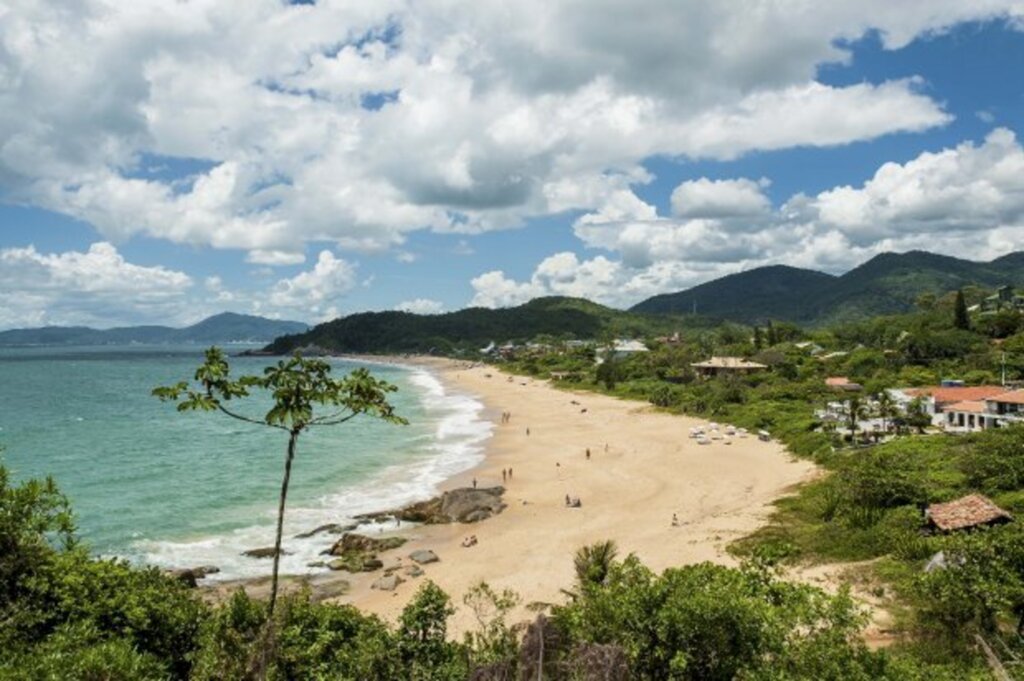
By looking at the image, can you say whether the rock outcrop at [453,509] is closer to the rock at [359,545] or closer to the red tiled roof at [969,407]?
the rock at [359,545]

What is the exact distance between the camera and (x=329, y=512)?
44562 mm

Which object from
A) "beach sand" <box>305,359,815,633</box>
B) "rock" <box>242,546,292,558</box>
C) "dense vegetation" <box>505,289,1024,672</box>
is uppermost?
"dense vegetation" <box>505,289,1024,672</box>

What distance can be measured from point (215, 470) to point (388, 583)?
33.4 metres

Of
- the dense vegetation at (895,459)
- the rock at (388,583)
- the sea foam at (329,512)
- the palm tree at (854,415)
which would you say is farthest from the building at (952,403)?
the rock at (388,583)

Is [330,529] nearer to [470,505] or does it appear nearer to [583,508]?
[470,505]

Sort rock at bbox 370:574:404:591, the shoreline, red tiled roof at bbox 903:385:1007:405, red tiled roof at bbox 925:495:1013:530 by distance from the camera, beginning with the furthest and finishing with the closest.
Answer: red tiled roof at bbox 903:385:1007:405
the shoreline
rock at bbox 370:574:404:591
red tiled roof at bbox 925:495:1013:530

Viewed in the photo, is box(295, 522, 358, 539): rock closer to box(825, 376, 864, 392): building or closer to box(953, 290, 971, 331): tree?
box(825, 376, 864, 392): building

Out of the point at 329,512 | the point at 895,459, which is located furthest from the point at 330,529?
the point at 895,459

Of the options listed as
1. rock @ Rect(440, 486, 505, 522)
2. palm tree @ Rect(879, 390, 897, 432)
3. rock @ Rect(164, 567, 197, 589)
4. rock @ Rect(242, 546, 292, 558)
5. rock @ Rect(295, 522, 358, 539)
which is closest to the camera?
rock @ Rect(164, 567, 197, 589)

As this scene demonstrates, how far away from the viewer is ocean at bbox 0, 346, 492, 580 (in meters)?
38.3

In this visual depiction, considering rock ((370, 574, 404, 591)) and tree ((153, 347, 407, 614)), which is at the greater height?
tree ((153, 347, 407, 614))

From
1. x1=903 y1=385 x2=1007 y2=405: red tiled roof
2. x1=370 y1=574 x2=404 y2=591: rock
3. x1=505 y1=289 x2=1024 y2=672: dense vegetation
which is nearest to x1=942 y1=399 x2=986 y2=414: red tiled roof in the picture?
x1=903 y1=385 x2=1007 y2=405: red tiled roof

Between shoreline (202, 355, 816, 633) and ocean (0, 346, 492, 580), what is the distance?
4503 mm

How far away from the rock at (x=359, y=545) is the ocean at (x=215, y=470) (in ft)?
3.68
